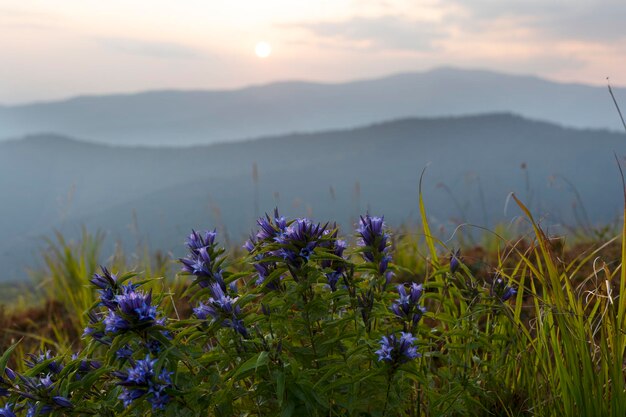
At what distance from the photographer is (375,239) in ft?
8.77

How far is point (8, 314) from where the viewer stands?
734 centimetres

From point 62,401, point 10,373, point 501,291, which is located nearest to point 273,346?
point 62,401

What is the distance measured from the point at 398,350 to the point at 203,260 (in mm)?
778

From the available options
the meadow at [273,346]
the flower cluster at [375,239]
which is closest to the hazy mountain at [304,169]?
the meadow at [273,346]

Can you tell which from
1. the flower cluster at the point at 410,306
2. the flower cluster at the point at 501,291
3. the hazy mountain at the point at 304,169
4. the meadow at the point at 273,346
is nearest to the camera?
the meadow at the point at 273,346

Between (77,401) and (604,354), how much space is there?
2.25 m

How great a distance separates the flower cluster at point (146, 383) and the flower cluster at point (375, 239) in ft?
2.93

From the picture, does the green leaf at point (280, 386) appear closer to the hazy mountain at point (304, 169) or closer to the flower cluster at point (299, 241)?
the flower cluster at point (299, 241)

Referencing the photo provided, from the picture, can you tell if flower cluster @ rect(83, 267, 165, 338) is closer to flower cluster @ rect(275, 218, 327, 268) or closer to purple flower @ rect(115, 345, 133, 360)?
purple flower @ rect(115, 345, 133, 360)

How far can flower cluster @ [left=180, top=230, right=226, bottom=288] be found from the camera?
247 cm

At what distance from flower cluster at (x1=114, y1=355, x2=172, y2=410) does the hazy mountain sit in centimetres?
3120

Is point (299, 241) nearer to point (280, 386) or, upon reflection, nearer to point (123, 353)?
point (280, 386)

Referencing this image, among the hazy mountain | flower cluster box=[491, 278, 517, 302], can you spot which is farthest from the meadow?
the hazy mountain

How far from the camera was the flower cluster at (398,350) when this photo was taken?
229 centimetres
